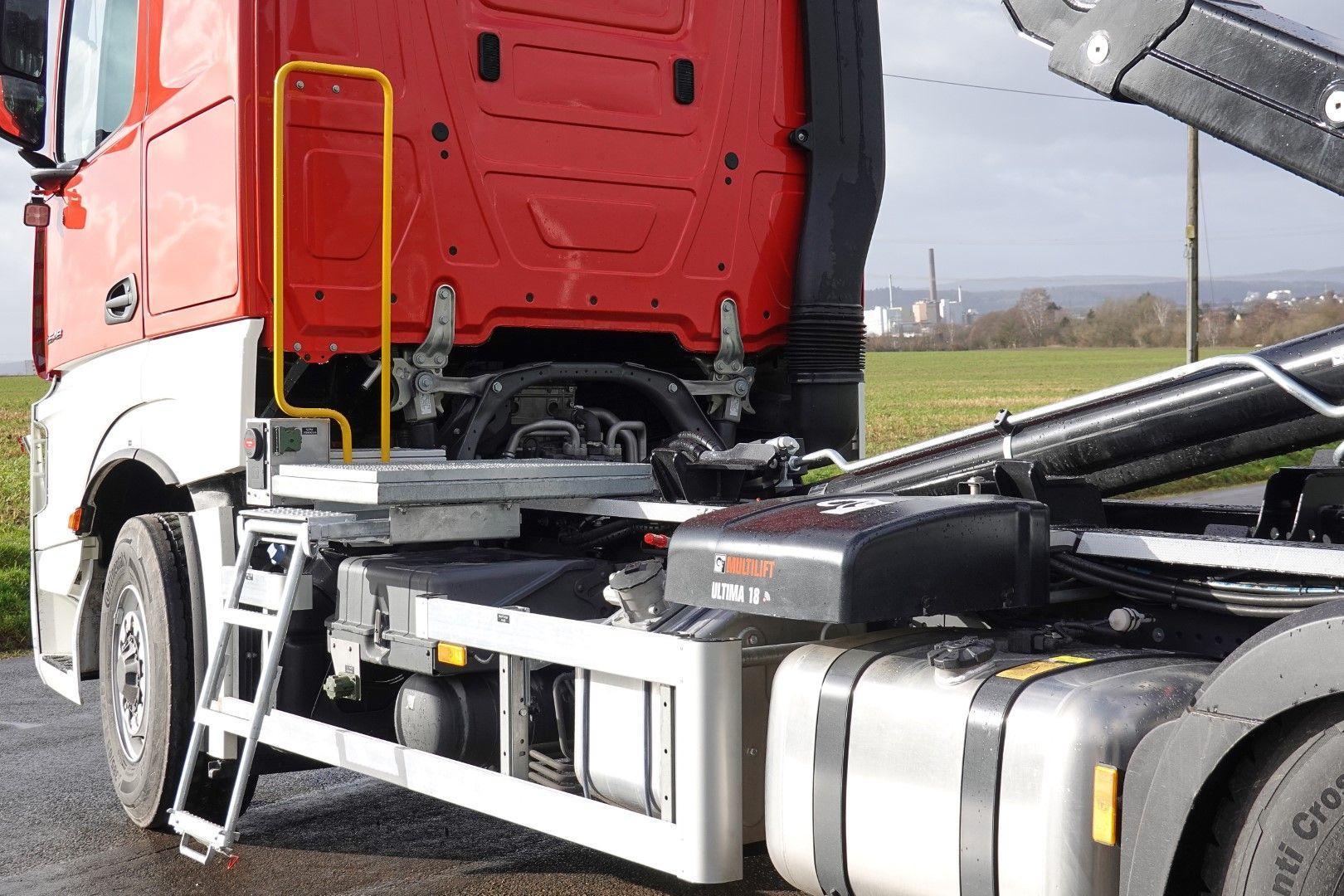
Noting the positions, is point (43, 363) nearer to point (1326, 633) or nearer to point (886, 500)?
point (886, 500)

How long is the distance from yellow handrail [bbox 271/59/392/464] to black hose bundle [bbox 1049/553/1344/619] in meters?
2.17

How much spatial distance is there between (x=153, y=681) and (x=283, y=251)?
1.55 meters

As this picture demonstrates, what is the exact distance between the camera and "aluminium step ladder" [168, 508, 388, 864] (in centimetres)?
417

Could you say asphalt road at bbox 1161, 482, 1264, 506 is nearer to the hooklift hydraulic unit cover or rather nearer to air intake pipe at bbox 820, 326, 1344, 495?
air intake pipe at bbox 820, 326, 1344, 495

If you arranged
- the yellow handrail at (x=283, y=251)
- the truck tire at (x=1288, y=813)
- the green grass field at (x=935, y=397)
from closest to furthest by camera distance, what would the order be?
the truck tire at (x=1288, y=813)
the yellow handrail at (x=283, y=251)
the green grass field at (x=935, y=397)

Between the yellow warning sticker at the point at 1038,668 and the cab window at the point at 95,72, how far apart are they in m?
3.94

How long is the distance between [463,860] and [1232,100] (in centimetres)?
330

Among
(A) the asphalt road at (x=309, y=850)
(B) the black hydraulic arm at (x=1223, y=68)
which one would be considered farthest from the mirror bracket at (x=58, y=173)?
(B) the black hydraulic arm at (x=1223, y=68)

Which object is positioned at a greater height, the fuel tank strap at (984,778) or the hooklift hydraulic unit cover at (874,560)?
the hooklift hydraulic unit cover at (874,560)

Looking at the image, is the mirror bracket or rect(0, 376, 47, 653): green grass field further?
rect(0, 376, 47, 653): green grass field

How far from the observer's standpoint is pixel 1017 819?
2.66m

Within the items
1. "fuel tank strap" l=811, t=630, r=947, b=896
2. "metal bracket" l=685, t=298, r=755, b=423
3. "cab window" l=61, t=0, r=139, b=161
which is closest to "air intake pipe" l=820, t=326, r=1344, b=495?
"fuel tank strap" l=811, t=630, r=947, b=896

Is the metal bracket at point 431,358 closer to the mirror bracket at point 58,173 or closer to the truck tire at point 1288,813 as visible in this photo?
the mirror bracket at point 58,173

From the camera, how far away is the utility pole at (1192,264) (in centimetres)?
2683
